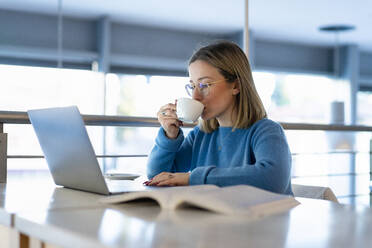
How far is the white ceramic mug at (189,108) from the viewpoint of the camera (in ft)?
4.30

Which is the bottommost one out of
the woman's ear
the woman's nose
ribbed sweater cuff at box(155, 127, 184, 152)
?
ribbed sweater cuff at box(155, 127, 184, 152)

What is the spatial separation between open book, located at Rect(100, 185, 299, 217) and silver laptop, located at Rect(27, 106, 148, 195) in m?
0.13

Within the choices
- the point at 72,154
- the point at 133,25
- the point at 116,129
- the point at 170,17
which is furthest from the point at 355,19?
the point at 72,154

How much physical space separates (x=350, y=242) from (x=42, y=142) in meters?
0.83

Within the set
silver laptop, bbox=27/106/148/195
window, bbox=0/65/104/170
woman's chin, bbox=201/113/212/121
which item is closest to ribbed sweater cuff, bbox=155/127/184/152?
woman's chin, bbox=201/113/212/121

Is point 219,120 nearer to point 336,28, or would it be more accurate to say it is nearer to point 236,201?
point 236,201

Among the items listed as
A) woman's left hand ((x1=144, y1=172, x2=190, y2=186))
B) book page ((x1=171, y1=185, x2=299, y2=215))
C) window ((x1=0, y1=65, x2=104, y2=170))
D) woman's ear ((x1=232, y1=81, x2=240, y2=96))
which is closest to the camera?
book page ((x1=171, y1=185, x2=299, y2=215))

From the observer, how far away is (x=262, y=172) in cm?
105

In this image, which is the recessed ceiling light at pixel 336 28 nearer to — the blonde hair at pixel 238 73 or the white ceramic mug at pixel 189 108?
the blonde hair at pixel 238 73

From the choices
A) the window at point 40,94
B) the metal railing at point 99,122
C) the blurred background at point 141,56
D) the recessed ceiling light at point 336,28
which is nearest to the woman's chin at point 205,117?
the metal railing at point 99,122

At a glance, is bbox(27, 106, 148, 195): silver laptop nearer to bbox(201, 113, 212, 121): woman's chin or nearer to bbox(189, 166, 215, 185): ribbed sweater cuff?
bbox(189, 166, 215, 185): ribbed sweater cuff

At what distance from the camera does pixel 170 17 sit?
6.11m

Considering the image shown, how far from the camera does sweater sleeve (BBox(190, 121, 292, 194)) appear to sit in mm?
1043

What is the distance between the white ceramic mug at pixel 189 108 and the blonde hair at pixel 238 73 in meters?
0.13
